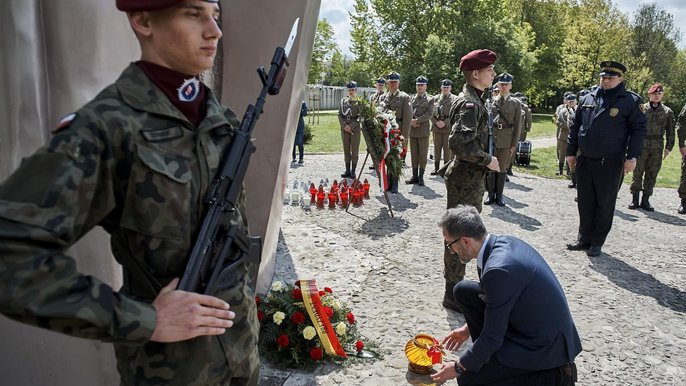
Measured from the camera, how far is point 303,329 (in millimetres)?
3717

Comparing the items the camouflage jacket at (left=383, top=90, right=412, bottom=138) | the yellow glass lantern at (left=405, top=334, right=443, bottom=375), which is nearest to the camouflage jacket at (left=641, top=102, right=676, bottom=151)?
the camouflage jacket at (left=383, top=90, right=412, bottom=138)

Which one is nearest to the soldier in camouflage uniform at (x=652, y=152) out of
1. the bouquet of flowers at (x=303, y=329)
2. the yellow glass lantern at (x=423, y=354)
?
the yellow glass lantern at (x=423, y=354)

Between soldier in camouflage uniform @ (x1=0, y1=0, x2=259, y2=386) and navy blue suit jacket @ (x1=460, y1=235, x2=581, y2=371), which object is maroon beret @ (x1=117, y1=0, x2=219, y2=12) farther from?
navy blue suit jacket @ (x1=460, y1=235, x2=581, y2=371)

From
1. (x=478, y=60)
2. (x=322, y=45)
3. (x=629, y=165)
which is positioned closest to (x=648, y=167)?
(x=629, y=165)

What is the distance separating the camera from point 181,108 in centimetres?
150

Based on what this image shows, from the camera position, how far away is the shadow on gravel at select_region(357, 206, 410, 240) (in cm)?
711

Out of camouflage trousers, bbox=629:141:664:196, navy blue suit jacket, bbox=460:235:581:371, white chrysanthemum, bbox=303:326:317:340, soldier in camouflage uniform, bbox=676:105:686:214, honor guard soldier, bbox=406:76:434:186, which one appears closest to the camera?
navy blue suit jacket, bbox=460:235:581:371

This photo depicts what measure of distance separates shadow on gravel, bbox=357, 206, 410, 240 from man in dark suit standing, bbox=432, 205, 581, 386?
414 cm

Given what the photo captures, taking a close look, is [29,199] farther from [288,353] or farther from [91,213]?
[288,353]

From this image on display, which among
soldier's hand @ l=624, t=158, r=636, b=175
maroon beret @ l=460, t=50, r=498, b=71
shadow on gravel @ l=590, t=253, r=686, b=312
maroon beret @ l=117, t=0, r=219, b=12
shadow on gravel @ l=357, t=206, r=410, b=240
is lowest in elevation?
shadow on gravel @ l=590, t=253, r=686, b=312

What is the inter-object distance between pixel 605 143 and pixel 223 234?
5.75m

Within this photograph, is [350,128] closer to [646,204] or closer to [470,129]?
[646,204]

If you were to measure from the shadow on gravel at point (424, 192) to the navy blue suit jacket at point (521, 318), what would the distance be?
6.90 metres

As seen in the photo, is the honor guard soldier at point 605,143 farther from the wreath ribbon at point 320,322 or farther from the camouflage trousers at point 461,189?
the wreath ribbon at point 320,322
